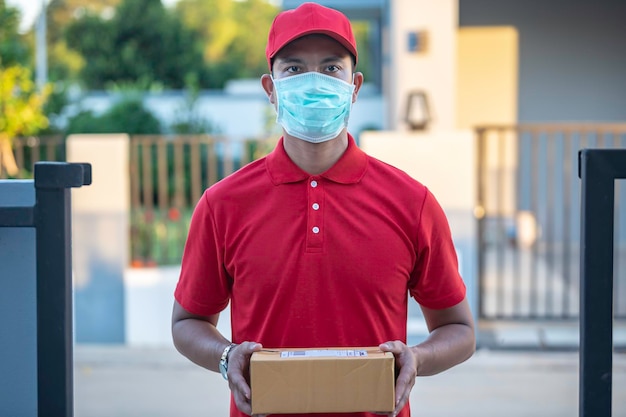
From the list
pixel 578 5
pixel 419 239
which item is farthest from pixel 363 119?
pixel 419 239

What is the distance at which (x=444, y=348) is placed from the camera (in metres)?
2.09

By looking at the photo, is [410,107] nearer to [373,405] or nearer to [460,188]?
[460,188]

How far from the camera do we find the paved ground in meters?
5.21

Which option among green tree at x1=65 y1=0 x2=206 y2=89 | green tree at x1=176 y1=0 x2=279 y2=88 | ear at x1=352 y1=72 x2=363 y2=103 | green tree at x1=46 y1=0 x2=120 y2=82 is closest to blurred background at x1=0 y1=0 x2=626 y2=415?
ear at x1=352 y1=72 x2=363 y2=103

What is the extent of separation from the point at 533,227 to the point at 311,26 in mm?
8989

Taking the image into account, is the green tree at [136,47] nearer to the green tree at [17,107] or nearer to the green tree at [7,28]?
the green tree at [7,28]

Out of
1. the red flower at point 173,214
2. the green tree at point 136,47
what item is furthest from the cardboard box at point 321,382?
the green tree at point 136,47

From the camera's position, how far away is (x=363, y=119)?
15.9 meters

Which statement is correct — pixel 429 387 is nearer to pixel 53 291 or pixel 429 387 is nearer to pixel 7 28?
pixel 53 291

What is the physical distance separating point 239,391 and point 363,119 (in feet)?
46.6

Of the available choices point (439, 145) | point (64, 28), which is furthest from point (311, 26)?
point (64, 28)

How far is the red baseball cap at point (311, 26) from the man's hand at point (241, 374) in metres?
0.73

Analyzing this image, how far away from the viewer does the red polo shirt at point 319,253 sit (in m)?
2.03

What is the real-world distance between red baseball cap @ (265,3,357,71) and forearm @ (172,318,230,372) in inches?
27.4
